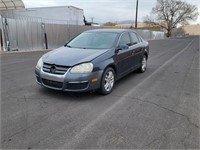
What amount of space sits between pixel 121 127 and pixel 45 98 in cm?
210

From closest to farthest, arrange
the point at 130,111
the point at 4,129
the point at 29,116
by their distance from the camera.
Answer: the point at 4,129
the point at 29,116
the point at 130,111

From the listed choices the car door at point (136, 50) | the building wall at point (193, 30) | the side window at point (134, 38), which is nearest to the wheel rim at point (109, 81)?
the car door at point (136, 50)

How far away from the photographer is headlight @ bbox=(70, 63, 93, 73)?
4.49 meters

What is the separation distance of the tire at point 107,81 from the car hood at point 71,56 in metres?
0.50

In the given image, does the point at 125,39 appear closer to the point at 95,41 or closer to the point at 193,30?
the point at 95,41

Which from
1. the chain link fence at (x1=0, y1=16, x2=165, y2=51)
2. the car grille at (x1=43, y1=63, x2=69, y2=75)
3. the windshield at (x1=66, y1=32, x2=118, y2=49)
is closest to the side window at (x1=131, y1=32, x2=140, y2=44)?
the windshield at (x1=66, y1=32, x2=118, y2=49)

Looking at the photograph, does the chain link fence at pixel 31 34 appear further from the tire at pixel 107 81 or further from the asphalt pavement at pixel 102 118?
the tire at pixel 107 81

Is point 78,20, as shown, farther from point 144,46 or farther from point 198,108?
point 198,108

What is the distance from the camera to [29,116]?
3.85 metres

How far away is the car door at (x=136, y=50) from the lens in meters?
6.62

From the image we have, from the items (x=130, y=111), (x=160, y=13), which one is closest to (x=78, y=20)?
(x=130, y=111)

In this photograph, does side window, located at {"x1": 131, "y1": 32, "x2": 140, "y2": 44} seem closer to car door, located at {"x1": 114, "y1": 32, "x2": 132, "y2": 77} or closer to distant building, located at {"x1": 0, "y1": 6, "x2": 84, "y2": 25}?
car door, located at {"x1": 114, "y1": 32, "x2": 132, "y2": 77}

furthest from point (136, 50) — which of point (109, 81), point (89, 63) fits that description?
point (89, 63)

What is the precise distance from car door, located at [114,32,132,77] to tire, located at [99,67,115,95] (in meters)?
0.38
